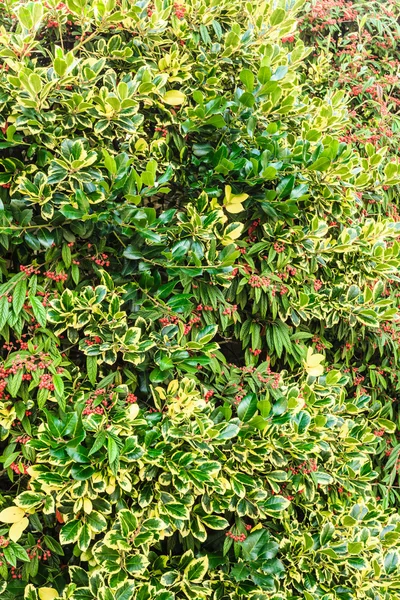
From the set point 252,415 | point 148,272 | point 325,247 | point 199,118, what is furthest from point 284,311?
point 199,118

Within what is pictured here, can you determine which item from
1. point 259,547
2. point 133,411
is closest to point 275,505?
point 259,547

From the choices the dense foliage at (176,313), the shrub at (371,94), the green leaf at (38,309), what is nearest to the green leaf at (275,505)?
the dense foliage at (176,313)

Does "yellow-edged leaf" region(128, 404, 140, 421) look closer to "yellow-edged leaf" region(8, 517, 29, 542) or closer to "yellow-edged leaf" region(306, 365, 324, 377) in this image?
"yellow-edged leaf" region(8, 517, 29, 542)

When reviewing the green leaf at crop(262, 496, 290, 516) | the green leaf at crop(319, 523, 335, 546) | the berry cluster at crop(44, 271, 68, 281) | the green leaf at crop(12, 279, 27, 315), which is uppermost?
the berry cluster at crop(44, 271, 68, 281)

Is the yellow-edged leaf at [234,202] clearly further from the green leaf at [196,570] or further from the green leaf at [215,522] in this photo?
the green leaf at [196,570]

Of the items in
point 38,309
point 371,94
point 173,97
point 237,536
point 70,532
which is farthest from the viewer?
point 371,94

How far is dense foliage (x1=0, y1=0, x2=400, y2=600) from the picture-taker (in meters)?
1.79

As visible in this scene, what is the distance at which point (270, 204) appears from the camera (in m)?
2.20

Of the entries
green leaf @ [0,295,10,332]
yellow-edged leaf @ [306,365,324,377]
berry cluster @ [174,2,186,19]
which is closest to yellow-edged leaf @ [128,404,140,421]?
green leaf @ [0,295,10,332]

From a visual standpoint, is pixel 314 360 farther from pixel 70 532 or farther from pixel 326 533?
pixel 70 532

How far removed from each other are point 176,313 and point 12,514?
897 mm

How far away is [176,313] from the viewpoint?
2.00 meters

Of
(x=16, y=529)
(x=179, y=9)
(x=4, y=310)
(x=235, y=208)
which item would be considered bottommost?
(x=16, y=529)

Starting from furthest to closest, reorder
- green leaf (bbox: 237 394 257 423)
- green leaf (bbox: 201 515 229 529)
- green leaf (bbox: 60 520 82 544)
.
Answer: green leaf (bbox: 237 394 257 423) → green leaf (bbox: 201 515 229 529) → green leaf (bbox: 60 520 82 544)
